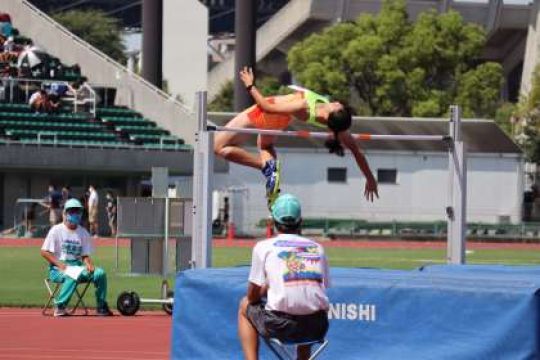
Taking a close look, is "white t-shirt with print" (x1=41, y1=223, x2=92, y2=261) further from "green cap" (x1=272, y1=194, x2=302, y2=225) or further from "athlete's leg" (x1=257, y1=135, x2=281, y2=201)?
"green cap" (x1=272, y1=194, x2=302, y2=225)

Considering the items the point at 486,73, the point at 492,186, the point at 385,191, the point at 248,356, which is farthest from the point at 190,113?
the point at 248,356

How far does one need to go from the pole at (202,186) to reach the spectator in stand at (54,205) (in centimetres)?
2915

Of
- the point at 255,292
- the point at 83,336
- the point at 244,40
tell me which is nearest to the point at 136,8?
the point at 244,40

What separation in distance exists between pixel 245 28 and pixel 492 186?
9530mm

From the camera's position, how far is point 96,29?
76938 mm

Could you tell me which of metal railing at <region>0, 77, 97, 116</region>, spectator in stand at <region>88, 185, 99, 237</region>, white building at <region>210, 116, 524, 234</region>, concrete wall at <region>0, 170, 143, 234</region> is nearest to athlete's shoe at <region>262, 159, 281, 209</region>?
spectator in stand at <region>88, 185, 99, 237</region>

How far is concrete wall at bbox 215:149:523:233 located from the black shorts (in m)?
36.5

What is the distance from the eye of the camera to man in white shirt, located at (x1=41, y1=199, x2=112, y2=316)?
18969mm

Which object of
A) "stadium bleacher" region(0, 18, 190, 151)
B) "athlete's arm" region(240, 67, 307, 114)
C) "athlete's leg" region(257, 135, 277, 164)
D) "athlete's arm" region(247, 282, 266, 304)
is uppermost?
"stadium bleacher" region(0, 18, 190, 151)

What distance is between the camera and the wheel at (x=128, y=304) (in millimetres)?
19141

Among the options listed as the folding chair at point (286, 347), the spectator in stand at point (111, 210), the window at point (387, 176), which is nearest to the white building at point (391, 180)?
the window at point (387, 176)

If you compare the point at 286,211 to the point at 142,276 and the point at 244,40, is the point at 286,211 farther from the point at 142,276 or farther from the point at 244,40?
the point at 244,40

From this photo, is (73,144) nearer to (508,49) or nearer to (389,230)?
(389,230)

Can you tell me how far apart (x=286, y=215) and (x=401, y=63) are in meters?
47.7
